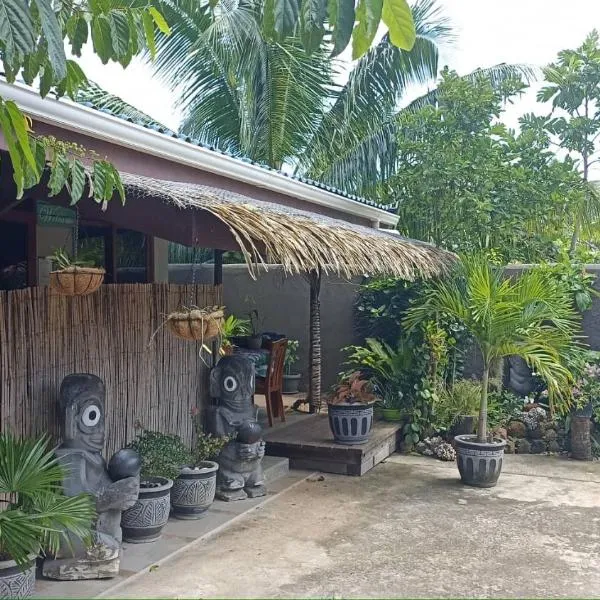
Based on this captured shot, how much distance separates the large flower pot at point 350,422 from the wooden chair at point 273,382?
1.07 m

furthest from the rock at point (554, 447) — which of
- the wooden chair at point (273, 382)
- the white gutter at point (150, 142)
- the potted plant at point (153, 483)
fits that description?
the potted plant at point (153, 483)

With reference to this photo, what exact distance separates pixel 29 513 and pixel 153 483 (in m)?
1.15

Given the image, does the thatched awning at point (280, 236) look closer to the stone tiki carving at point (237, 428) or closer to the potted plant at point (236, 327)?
the stone tiki carving at point (237, 428)

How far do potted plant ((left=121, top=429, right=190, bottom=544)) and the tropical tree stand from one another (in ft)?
21.3

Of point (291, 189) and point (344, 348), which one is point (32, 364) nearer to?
point (291, 189)

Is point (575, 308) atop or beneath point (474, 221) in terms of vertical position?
beneath

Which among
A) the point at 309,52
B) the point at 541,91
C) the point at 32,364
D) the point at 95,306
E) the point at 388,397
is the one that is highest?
the point at 541,91

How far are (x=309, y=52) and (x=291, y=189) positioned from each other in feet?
19.1

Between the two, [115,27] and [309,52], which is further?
[115,27]

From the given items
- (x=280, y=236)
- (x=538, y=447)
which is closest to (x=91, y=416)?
(x=280, y=236)

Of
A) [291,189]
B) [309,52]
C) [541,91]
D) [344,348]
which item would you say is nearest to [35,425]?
[309,52]

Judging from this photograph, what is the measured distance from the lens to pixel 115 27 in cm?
255

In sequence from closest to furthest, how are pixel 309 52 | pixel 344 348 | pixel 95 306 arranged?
pixel 309 52 → pixel 95 306 → pixel 344 348

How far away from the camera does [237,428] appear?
580 cm
